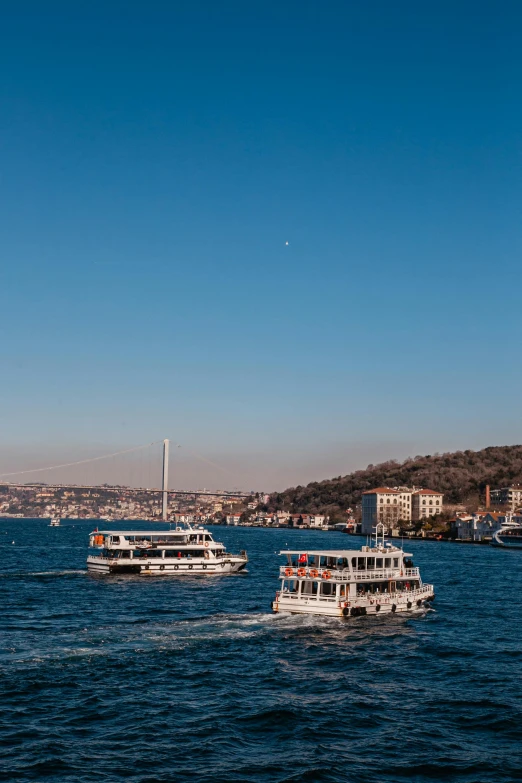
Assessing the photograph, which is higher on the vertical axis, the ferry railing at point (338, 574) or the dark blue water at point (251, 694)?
the ferry railing at point (338, 574)

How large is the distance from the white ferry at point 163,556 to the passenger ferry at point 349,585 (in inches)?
1035

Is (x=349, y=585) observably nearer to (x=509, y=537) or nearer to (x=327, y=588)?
(x=327, y=588)

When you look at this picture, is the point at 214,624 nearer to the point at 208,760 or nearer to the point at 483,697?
the point at 483,697

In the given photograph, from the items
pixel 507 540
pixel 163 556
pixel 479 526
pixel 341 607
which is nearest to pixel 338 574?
pixel 341 607

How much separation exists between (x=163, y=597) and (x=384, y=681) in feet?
90.7

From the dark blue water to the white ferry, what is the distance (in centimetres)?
1996

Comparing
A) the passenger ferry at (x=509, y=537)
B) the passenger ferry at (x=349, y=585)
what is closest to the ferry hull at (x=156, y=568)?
the passenger ferry at (x=349, y=585)

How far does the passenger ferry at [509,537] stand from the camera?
510 feet

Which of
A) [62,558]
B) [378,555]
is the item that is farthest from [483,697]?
[62,558]

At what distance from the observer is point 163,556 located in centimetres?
7525

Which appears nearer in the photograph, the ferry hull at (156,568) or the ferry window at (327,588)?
the ferry window at (327,588)

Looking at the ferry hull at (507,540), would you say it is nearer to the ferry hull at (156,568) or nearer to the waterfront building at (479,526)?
the waterfront building at (479,526)

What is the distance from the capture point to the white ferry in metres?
73.4

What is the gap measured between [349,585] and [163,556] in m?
31.8
